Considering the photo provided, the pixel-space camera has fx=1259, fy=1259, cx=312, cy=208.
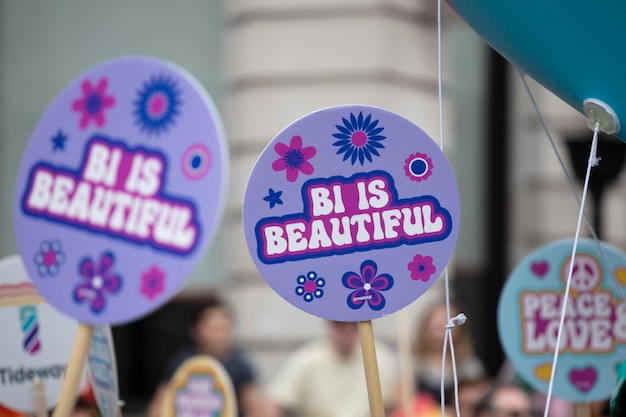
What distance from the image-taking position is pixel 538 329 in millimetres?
4562

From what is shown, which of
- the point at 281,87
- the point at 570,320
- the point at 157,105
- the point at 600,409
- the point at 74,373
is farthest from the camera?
the point at 281,87

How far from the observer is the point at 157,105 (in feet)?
12.2

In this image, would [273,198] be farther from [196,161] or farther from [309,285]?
[196,161]

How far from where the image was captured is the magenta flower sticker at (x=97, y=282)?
11.9ft

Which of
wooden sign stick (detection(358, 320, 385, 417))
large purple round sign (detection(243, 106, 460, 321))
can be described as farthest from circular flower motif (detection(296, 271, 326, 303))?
wooden sign stick (detection(358, 320, 385, 417))

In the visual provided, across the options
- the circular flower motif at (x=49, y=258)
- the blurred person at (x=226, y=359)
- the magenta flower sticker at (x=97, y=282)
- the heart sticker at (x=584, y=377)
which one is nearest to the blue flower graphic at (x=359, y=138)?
the magenta flower sticker at (x=97, y=282)

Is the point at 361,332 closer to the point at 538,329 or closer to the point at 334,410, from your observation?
the point at 538,329

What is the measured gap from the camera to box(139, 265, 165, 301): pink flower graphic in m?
3.60

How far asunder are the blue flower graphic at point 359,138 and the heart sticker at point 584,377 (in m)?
1.51

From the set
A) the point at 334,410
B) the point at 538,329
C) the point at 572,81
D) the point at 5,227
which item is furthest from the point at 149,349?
the point at 572,81

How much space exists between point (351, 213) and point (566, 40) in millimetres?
716

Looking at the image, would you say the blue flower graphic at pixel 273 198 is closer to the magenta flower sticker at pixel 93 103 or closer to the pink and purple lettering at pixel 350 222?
the pink and purple lettering at pixel 350 222

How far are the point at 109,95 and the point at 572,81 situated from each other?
53.7 inches

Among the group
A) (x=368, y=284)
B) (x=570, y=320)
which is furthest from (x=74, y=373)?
(x=570, y=320)
